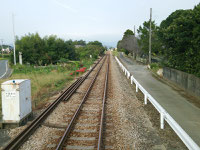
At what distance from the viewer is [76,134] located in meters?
A: 6.52

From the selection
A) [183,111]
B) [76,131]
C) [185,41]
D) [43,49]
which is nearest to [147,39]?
[43,49]

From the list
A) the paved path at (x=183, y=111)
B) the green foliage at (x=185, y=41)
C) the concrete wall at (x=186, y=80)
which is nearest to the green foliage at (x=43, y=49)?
the concrete wall at (x=186, y=80)

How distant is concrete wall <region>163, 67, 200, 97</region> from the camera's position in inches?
469

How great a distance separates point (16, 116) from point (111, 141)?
11.8 ft

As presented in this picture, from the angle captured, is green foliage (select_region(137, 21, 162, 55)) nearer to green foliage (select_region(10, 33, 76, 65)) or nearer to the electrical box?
green foliage (select_region(10, 33, 76, 65))

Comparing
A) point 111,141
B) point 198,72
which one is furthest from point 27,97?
point 198,72

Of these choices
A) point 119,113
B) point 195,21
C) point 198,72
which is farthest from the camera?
point 195,21

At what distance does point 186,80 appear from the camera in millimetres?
13641

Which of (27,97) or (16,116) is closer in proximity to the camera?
(16,116)

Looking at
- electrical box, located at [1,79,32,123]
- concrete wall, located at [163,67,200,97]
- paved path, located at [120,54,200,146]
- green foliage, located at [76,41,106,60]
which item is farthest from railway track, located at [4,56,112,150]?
green foliage, located at [76,41,106,60]

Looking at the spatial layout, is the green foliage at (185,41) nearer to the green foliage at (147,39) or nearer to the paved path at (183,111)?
the paved path at (183,111)

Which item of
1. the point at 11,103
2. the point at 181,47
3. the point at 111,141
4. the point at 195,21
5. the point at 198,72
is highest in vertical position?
the point at 195,21

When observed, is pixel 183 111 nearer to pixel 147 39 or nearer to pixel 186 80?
pixel 186 80

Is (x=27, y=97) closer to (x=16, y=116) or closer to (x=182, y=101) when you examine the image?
(x=16, y=116)
